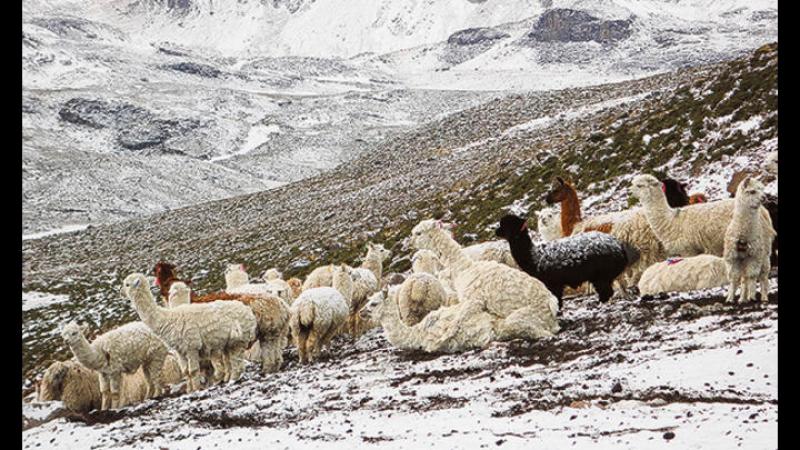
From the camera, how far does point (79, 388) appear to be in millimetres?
12570

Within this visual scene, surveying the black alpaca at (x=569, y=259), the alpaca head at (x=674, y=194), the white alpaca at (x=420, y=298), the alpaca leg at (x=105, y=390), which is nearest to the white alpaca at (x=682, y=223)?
the black alpaca at (x=569, y=259)

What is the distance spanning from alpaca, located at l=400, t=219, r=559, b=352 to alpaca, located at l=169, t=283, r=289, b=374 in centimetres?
238

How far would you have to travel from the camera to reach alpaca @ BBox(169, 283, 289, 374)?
11.8 m

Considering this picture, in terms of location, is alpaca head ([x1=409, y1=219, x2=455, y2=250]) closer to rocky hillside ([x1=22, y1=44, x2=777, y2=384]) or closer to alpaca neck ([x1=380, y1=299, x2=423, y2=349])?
alpaca neck ([x1=380, y1=299, x2=423, y2=349])

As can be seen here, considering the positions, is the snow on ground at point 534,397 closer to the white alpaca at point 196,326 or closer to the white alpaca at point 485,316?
the white alpaca at point 485,316

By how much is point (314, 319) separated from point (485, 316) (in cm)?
369

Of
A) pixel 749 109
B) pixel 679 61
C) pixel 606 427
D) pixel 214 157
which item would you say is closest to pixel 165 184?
pixel 214 157

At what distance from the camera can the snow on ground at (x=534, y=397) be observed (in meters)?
5.31

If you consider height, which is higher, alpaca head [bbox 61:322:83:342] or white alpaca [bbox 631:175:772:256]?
→ white alpaca [bbox 631:175:772:256]

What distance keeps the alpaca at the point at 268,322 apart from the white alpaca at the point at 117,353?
1.10m

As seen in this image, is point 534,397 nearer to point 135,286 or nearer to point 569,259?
point 569,259

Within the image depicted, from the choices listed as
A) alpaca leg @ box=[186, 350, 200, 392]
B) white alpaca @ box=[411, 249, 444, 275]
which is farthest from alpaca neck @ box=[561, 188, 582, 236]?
alpaca leg @ box=[186, 350, 200, 392]
